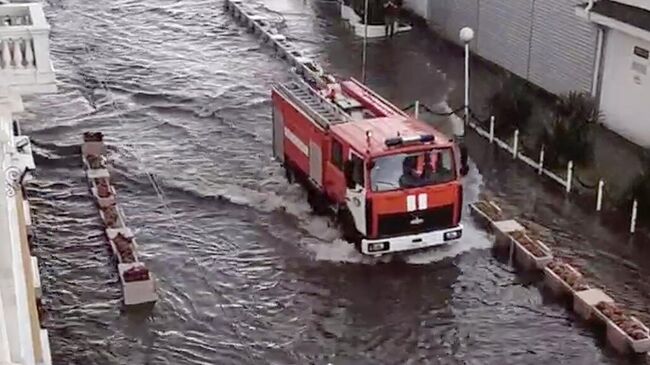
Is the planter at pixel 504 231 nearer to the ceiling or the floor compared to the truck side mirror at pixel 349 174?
nearer to the floor

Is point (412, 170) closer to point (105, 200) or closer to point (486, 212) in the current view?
point (486, 212)

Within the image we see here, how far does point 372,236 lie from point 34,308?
5.41 m

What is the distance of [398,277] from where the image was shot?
640 inches

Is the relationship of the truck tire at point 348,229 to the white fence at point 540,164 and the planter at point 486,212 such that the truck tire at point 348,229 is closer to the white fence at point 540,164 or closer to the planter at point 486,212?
the planter at point 486,212

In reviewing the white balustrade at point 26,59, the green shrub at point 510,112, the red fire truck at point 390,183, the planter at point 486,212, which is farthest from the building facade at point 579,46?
the white balustrade at point 26,59

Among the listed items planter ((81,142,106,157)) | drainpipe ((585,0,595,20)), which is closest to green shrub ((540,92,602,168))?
drainpipe ((585,0,595,20))

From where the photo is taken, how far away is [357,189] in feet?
53.8

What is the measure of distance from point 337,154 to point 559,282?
414 cm

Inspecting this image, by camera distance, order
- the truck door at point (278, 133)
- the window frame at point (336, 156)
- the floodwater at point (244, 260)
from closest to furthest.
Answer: the floodwater at point (244, 260)
the window frame at point (336, 156)
the truck door at point (278, 133)

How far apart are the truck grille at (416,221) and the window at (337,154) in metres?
1.31

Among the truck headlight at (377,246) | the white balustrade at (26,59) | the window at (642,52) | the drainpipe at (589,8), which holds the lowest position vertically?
the truck headlight at (377,246)

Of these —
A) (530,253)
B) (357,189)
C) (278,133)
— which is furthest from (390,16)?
(530,253)

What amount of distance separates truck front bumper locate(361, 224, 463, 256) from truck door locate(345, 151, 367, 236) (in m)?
0.27

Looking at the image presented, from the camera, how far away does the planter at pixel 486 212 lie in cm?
1781
